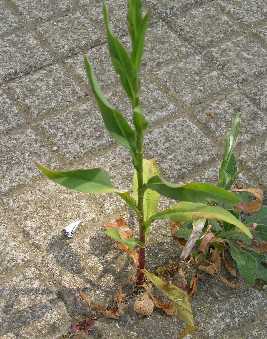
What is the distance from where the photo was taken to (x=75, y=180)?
73.1 inches

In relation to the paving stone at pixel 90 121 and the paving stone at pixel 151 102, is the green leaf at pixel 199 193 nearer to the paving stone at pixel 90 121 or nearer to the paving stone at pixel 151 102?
the paving stone at pixel 90 121

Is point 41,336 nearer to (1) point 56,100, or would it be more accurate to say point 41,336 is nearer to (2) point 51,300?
(2) point 51,300

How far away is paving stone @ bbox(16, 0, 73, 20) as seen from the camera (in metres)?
3.42

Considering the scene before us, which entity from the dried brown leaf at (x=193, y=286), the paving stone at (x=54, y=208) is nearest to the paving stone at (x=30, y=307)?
the paving stone at (x=54, y=208)

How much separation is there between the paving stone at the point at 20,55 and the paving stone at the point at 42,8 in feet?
0.56

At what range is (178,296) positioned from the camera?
204cm

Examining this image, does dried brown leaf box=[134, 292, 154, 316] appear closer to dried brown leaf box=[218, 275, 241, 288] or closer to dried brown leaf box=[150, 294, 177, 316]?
dried brown leaf box=[150, 294, 177, 316]

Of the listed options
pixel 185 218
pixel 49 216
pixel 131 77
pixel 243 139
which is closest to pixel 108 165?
pixel 49 216

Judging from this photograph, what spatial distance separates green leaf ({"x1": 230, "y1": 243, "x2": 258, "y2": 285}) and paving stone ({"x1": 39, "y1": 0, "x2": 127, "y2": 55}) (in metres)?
Result: 1.51

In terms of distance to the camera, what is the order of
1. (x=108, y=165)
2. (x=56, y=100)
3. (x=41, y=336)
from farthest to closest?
(x=56, y=100), (x=108, y=165), (x=41, y=336)

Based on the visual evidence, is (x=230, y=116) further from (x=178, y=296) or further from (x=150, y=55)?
(x=178, y=296)

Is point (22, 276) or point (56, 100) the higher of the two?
point (56, 100)

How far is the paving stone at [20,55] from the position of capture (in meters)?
3.11

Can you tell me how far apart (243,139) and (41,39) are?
4.06 feet
